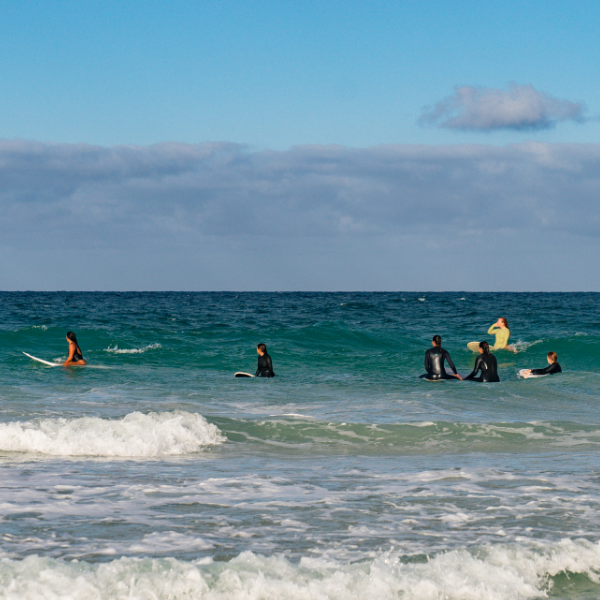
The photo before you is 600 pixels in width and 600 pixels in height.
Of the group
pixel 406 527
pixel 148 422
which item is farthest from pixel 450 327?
pixel 406 527

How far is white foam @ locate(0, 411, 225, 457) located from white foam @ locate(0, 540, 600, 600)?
4280 mm

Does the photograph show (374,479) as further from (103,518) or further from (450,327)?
(450,327)

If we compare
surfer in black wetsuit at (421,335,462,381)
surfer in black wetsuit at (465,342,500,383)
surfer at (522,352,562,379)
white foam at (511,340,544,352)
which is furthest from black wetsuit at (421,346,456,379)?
white foam at (511,340,544,352)

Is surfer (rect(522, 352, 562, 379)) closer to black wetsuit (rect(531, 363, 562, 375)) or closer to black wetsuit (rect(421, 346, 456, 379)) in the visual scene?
black wetsuit (rect(531, 363, 562, 375))

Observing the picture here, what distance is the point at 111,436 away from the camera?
8.82 metres

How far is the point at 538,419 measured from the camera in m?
11.2

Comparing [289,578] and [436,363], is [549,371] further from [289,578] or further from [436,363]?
[289,578]

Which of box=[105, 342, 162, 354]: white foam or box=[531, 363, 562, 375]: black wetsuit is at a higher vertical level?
box=[531, 363, 562, 375]: black wetsuit

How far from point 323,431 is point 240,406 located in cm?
313

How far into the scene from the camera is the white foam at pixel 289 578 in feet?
13.1

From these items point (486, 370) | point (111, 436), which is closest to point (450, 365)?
point (486, 370)

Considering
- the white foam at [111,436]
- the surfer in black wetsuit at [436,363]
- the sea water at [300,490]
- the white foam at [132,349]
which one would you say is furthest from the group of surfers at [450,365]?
the white foam at [132,349]

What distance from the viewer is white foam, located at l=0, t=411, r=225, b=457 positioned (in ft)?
27.8

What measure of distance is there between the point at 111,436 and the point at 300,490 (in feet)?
11.5
